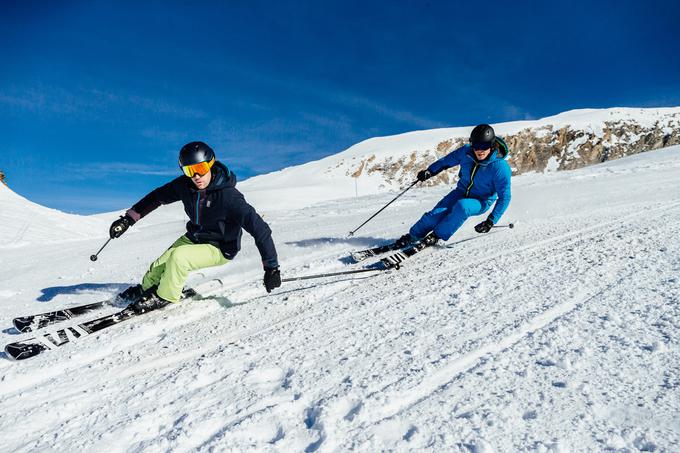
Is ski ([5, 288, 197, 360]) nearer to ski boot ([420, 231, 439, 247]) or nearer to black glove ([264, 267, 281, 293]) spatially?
black glove ([264, 267, 281, 293])

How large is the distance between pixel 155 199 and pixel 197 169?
1060mm

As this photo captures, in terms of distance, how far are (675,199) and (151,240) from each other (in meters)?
10.5

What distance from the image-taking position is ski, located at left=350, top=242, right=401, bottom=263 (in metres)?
5.94

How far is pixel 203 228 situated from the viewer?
4.55 m

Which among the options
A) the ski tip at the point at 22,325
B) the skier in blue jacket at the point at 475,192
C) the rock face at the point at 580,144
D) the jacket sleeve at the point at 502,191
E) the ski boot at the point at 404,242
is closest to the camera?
the ski tip at the point at 22,325

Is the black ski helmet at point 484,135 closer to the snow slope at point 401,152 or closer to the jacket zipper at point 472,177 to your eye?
the jacket zipper at point 472,177

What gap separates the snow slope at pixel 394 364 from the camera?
1995 millimetres

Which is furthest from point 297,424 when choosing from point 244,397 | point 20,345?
point 20,345

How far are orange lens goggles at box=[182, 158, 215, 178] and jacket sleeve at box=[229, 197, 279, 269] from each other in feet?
1.37

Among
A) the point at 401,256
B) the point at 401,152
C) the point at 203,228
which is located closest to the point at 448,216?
the point at 401,256

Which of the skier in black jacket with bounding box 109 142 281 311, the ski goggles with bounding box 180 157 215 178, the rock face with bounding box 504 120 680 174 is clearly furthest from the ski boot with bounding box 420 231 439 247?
the rock face with bounding box 504 120 680 174

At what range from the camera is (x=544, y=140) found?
243ft

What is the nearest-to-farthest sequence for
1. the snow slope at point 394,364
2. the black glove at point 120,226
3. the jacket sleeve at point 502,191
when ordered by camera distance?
the snow slope at point 394,364, the black glove at point 120,226, the jacket sleeve at point 502,191

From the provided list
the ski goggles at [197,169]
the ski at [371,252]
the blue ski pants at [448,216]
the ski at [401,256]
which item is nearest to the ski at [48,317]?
the ski goggles at [197,169]
